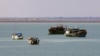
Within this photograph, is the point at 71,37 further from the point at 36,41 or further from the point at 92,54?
the point at 92,54

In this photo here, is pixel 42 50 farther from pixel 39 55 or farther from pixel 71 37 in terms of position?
pixel 71 37

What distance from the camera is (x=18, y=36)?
115000 millimetres

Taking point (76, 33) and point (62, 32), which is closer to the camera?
point (76, 33)

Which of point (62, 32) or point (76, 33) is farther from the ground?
point (76, 33)

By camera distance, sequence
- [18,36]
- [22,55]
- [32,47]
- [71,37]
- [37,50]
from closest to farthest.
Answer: [22,55] → [37,50] → [32,47] → [18,36] → [71,37]

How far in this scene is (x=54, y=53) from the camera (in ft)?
269

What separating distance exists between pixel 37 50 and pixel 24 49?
3.18 metres

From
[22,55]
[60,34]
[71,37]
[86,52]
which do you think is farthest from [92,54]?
[60,34]

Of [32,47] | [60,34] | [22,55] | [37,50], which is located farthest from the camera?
[60,34]

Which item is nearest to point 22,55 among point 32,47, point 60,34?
point 32,47

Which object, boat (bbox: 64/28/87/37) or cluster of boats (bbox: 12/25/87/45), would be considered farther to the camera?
boat (bbox: 64/28/87/37)

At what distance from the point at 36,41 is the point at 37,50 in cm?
1119

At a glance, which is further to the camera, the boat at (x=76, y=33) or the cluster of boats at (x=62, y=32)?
the boat at (x=76, y=33)

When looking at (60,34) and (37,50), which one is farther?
(60,34)
